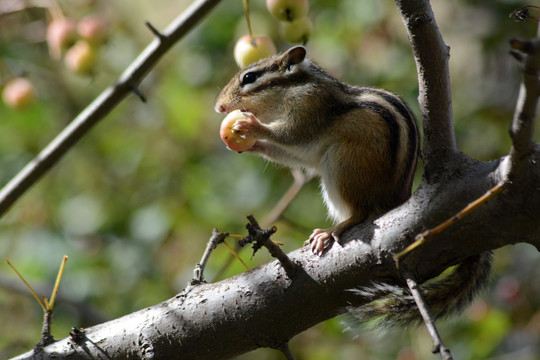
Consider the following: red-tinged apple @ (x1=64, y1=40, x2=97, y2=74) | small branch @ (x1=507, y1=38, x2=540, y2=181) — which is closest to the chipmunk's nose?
red-tinged apple @ (x1=64, y1=40, x2=97, y2=74)

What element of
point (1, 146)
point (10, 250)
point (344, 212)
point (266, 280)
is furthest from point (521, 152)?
point (1, 146)

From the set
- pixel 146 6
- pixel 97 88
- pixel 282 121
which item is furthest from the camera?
pixel 146 6

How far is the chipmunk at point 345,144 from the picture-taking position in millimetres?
1390

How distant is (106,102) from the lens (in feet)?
5.58

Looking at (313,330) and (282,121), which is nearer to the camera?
(282,121)

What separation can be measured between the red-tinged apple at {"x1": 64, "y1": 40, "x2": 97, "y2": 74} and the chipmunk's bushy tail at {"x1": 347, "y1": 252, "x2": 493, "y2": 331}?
53.9 inches

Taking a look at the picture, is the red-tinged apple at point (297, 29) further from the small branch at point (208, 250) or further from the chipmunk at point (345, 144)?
the small branch at point (208, 250)

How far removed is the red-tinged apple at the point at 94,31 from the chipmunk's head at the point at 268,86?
0.54m

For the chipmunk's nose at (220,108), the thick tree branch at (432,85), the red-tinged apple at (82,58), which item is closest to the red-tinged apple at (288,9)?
the chipmunk's nose at (220,108)

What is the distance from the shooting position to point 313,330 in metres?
2.47

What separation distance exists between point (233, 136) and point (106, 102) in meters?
0.36

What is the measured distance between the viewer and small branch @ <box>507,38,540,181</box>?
28.2 inches

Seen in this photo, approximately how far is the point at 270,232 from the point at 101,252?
Result: 1677 millimetres

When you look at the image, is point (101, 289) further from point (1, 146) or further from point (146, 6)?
point (146, 6)
